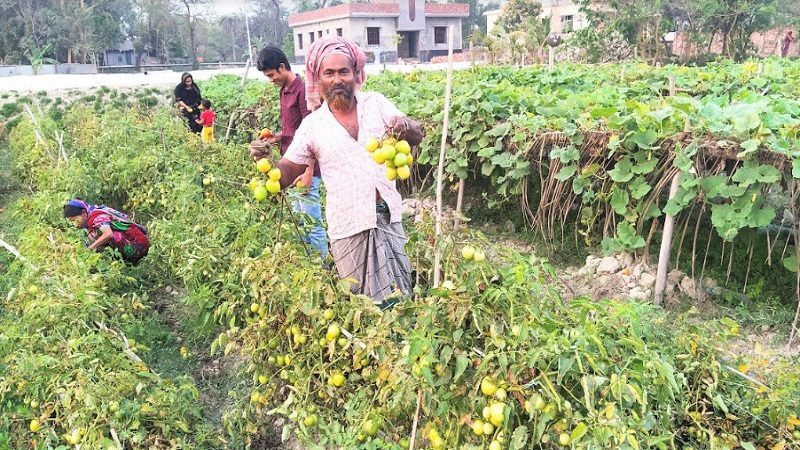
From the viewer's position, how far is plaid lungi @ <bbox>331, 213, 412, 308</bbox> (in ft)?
8.89

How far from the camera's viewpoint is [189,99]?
8.49 meters

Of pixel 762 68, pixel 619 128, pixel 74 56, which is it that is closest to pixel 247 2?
pixel 74 56

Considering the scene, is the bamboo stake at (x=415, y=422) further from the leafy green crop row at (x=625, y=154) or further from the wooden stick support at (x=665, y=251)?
the wooden stick support at (x=665, y=251)

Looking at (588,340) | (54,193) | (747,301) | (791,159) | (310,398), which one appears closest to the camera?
(588,340)

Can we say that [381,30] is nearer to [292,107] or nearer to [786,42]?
[786,42]

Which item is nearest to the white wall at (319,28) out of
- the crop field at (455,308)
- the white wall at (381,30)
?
the white wall at (381,30)

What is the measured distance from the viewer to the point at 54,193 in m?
5.63

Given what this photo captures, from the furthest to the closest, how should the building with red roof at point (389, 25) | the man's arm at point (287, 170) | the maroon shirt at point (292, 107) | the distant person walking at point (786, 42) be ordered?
the building with red roof at point (389, 25) → the distant person walking at point (786, 42) → the maroon shirt at point (292, 107) → the man's arm at point (287, 170)

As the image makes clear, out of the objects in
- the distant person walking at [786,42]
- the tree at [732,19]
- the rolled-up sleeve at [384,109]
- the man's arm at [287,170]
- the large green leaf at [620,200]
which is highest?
the tree at [732,19]

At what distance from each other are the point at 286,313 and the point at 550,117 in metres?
3.31

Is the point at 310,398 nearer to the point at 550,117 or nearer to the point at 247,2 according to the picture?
the point at 550,117

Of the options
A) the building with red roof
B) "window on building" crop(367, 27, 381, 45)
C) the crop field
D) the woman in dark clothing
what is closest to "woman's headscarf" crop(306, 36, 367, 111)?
the crop field

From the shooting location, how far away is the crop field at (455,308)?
5.99 feet

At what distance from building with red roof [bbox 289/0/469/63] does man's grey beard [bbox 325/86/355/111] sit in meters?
31.1
